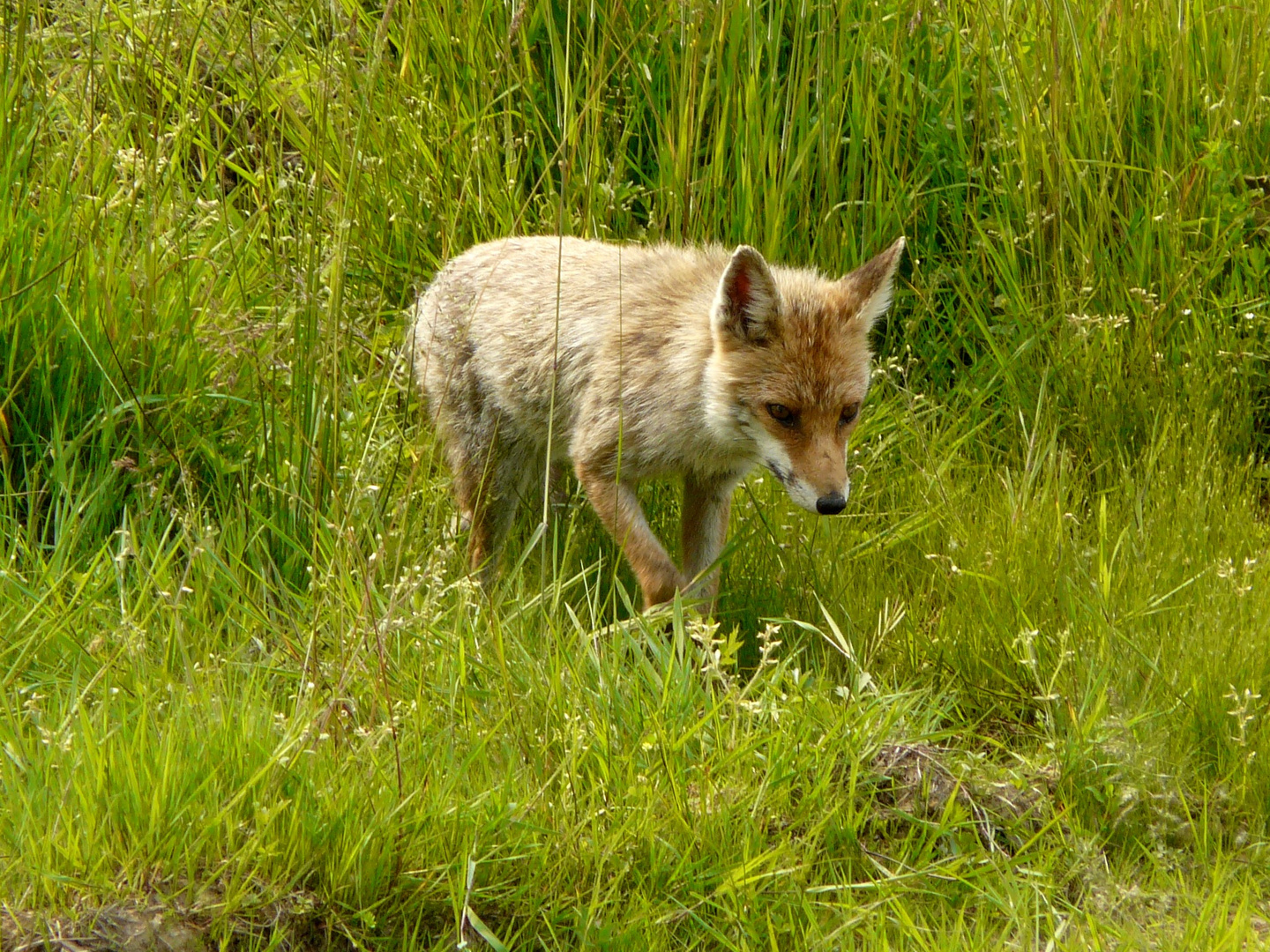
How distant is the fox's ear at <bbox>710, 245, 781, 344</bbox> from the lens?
4312 millimetres

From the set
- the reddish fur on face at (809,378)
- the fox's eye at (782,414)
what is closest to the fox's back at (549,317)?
the reddish fur on face at (809,378)

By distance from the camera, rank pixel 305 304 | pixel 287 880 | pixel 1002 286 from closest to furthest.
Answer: pixel 287 880
pixel 305 304
pixel 1002 286

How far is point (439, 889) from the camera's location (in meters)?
2.85

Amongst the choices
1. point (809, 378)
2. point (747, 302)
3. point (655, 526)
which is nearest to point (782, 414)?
point (809, 378)

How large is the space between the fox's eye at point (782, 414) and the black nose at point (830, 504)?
0.37 meters

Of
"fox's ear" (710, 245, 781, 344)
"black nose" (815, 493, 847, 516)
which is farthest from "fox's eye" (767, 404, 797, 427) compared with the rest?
"black nose" (815, 493, 847, 516)

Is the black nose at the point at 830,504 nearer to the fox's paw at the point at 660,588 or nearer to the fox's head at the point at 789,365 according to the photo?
the fox's head at the point at 789,365

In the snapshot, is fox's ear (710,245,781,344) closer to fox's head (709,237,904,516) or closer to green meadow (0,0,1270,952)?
fox's head (709,237,904,516)

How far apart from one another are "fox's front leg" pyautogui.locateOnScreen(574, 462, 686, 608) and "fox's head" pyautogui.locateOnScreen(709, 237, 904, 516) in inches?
16.6

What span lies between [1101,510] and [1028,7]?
249cm

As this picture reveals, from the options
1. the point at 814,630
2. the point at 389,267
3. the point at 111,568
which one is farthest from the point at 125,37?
the point at 814,630

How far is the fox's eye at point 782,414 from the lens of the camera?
14.4 feet

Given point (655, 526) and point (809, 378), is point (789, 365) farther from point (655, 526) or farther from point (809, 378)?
point (655, 526)

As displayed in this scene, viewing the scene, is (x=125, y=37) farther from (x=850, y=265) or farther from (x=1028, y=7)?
(x=1028, y=7)
